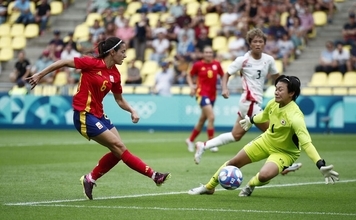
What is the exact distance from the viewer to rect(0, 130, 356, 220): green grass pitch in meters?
10.2

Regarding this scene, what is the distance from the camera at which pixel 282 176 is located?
15.4 m

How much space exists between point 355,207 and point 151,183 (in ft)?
13.3

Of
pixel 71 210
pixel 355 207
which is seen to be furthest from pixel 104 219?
pixel 355 207

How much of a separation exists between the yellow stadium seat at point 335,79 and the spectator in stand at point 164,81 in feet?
17.9

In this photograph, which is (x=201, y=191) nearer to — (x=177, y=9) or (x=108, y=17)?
(x=177, y=9)

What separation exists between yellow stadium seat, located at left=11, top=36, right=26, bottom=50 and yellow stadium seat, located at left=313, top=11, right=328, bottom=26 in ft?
41.6

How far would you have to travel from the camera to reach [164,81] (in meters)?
30.5

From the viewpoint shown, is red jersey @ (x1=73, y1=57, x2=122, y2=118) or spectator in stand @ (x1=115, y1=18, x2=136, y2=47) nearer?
red jersey @ (x1=73, y1=57, x2=122, y2=118)

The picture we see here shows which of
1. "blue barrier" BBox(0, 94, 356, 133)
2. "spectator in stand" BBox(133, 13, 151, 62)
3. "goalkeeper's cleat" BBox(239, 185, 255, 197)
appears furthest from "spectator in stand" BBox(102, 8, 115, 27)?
"goalkeeper's cleat" BBox(239, 185, 255, 197)

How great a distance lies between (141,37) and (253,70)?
17871 mm

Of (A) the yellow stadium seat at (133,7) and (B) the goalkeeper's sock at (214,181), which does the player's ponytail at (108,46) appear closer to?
(B) the goalkeeper's sock at (214,181)

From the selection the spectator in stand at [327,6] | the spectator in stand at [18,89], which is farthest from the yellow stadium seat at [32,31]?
the spectator in stand at [327,6]

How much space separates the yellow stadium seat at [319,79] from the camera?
29547 millimetres

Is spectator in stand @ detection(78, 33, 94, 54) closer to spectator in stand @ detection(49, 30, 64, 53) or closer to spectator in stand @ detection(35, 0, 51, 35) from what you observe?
spectator in stand @ detection(49, 30, 64, 53)
